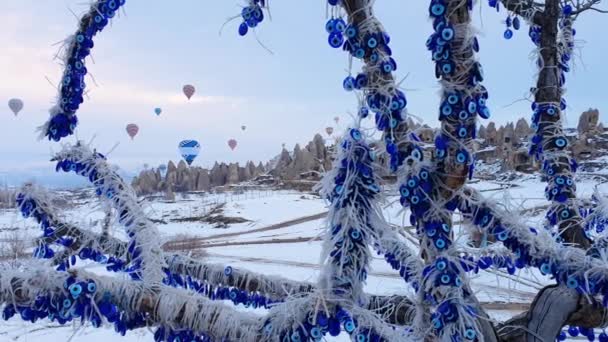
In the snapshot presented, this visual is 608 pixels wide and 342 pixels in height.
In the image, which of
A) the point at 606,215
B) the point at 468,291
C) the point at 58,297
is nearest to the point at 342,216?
the point at 468,291

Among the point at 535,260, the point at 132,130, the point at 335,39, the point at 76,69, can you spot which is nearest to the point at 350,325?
the point at 335,39

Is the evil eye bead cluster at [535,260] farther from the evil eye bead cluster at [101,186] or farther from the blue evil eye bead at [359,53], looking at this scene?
the evil eye bead cluster at [101,186]

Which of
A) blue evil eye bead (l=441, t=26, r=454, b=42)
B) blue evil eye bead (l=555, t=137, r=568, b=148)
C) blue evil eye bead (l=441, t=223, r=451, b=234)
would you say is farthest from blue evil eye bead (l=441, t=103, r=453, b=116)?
blue evil eye bead (l=555, t=137, r=568, b=148)

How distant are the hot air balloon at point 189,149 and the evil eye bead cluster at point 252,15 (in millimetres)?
23105

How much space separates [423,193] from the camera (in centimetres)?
109

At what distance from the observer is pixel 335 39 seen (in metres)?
1.07

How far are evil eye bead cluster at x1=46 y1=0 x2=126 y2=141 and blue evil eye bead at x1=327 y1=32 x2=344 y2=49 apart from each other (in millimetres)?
709

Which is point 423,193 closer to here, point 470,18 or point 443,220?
point 443,220

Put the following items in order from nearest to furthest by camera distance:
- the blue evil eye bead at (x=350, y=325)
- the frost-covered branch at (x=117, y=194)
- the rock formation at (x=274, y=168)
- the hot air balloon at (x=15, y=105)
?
the blue evil eye bead at (x=350, y=325) → the frost-covered branch at (x=117, y=194) → the hot air balloon at (x=15, y=105) → the rock formation at (x=274, y=168)

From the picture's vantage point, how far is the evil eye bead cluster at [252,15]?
1.25 meters

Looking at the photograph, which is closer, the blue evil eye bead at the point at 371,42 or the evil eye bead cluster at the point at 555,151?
the blue evil eye bead at the point at 371,42

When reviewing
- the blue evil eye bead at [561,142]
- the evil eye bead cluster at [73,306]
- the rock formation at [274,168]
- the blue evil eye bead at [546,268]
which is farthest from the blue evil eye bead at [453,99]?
the rock formation at [274,168]

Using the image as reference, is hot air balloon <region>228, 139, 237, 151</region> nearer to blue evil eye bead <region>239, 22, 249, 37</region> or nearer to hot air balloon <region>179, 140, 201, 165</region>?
hot air balloon <region>179, 140, 201, 165</region>

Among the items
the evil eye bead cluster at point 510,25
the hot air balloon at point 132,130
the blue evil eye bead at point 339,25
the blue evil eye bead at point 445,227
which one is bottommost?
the blue evil eye bead at point 445,227
